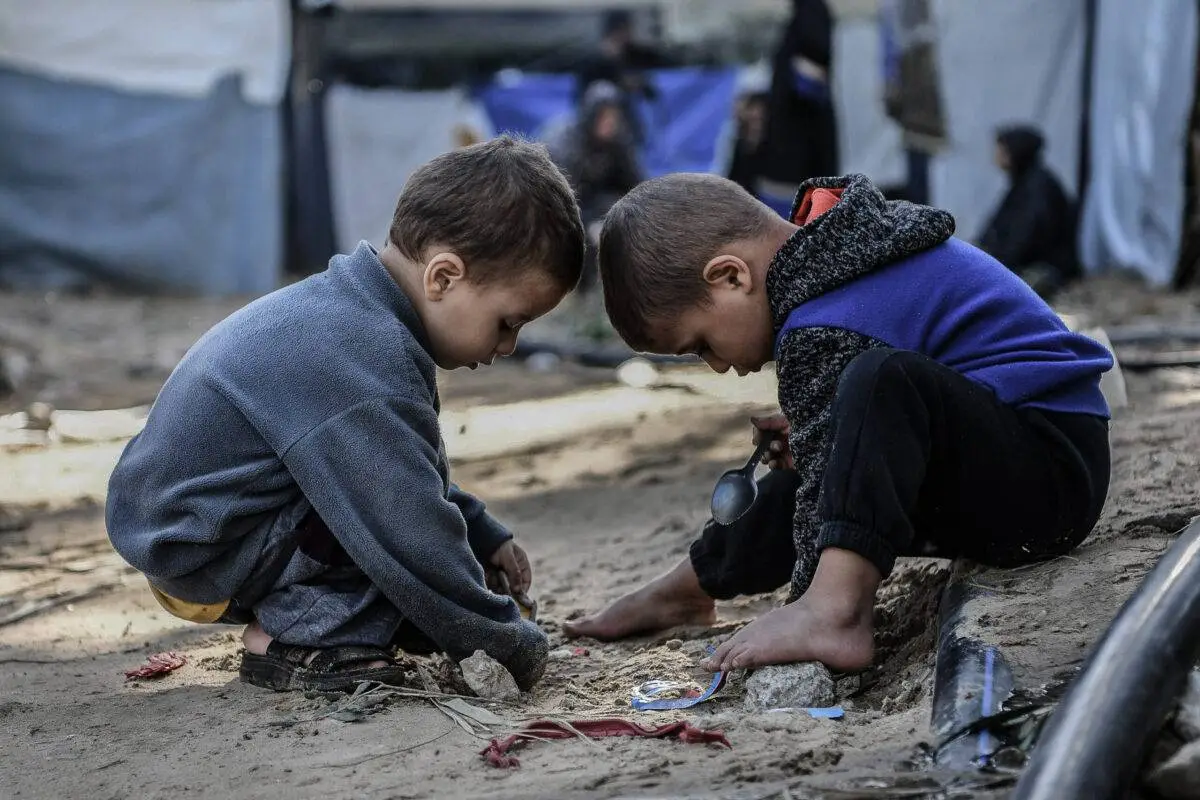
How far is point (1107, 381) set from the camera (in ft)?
11.7

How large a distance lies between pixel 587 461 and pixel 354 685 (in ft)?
7.37

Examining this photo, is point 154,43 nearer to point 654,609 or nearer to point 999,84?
point 999,84

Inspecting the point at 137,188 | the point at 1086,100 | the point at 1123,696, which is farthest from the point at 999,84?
the point at 1123,696

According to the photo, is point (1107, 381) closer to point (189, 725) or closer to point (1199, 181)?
point (189, 725)

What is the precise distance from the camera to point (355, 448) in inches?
84.0

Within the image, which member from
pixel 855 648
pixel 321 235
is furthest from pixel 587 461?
pixel 321 235

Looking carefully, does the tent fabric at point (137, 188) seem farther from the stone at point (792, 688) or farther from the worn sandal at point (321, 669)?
the stone at point (792, 688)

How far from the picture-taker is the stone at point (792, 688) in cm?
206

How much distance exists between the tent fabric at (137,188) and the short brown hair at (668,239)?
10.1 meters

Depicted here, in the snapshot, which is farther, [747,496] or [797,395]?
[747,496]

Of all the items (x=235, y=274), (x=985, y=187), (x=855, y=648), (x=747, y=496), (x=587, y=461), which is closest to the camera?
(x=855, y=648)

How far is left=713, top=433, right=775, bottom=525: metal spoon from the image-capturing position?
2557 millimetres

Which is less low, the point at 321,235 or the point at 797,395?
the point at 797,395

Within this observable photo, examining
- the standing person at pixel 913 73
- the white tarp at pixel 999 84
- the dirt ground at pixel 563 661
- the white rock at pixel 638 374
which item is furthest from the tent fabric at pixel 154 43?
the dirt ground at pixel 563 661
